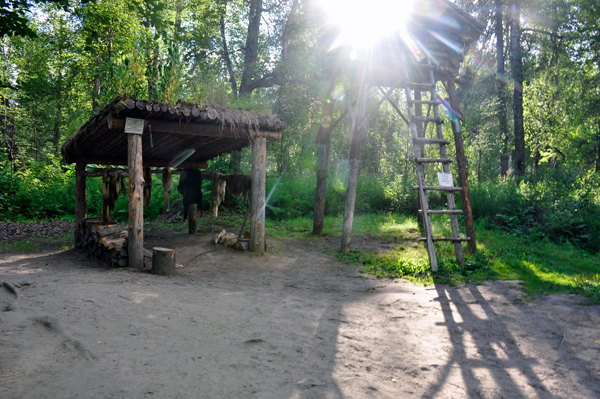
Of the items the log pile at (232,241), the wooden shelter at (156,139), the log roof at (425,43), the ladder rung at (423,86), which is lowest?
the log pile at (232,241)

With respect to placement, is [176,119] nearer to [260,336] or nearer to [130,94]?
[130,94]

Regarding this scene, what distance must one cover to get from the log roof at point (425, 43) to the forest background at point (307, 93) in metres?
1.22

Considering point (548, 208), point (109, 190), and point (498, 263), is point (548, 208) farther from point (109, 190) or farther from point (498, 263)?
point (109, 190)

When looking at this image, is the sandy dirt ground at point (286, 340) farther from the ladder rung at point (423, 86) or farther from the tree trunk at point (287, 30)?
the tree trunk at point (287, 30)

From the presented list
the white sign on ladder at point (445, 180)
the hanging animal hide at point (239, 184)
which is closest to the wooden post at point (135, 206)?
the hanging animal hide at point (239, 184)

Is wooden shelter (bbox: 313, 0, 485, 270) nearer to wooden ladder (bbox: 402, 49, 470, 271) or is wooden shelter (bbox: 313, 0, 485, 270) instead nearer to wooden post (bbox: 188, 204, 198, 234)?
wooden ladder (bbox: 402, 49, 470, 271)

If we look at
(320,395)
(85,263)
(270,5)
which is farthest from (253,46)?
(320,395)

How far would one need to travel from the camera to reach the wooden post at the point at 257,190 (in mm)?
8227

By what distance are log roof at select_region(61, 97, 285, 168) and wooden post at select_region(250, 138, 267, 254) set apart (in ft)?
0.85

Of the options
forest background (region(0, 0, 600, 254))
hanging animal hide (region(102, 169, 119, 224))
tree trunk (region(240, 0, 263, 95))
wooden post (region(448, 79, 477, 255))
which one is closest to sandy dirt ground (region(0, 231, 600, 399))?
wooden post (region(448, 79, 477, 255))

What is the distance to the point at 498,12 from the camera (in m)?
15.9

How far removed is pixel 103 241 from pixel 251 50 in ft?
40.4

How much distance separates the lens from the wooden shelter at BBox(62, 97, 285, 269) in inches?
266

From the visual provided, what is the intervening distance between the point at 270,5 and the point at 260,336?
1846 cm
